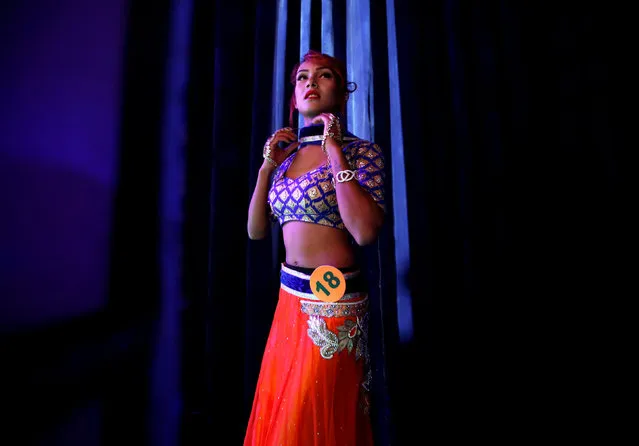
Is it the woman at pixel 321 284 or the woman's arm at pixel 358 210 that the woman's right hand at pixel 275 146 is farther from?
the woman's arm at pixel 358 210

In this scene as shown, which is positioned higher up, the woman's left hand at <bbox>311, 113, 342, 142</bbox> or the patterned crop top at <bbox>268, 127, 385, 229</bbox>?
the woman's left hand at <bbox>311, 113, 342, 142</bbox>

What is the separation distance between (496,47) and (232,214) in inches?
54.4

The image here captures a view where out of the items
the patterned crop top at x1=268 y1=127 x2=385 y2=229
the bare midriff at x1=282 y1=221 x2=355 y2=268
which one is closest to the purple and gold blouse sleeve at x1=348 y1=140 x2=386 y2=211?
the patterned crop top at x1=268 y1=127 x2=385 y2=229

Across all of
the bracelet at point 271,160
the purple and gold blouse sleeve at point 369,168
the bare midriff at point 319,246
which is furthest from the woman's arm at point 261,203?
the purple and gold blouse sleeve at point 369,168

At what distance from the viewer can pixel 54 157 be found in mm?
853

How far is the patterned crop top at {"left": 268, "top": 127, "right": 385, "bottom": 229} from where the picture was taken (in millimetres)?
734

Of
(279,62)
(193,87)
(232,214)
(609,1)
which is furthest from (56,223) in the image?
(609,1)

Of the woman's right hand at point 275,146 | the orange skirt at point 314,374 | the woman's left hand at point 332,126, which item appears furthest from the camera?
the woman's right hand at point 275,146

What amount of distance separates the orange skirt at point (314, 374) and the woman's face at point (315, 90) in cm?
45

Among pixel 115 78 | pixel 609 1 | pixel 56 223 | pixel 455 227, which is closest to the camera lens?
pixel 56 223

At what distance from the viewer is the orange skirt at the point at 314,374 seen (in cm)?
66

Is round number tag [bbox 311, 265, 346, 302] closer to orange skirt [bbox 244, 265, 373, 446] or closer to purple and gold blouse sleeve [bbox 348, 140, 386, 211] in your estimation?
orange skirt [bbox 244, 265, 373, 446]

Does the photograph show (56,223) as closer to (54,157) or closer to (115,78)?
(54,157)

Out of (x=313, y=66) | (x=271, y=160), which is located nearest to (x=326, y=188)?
(x=271, y=160)
